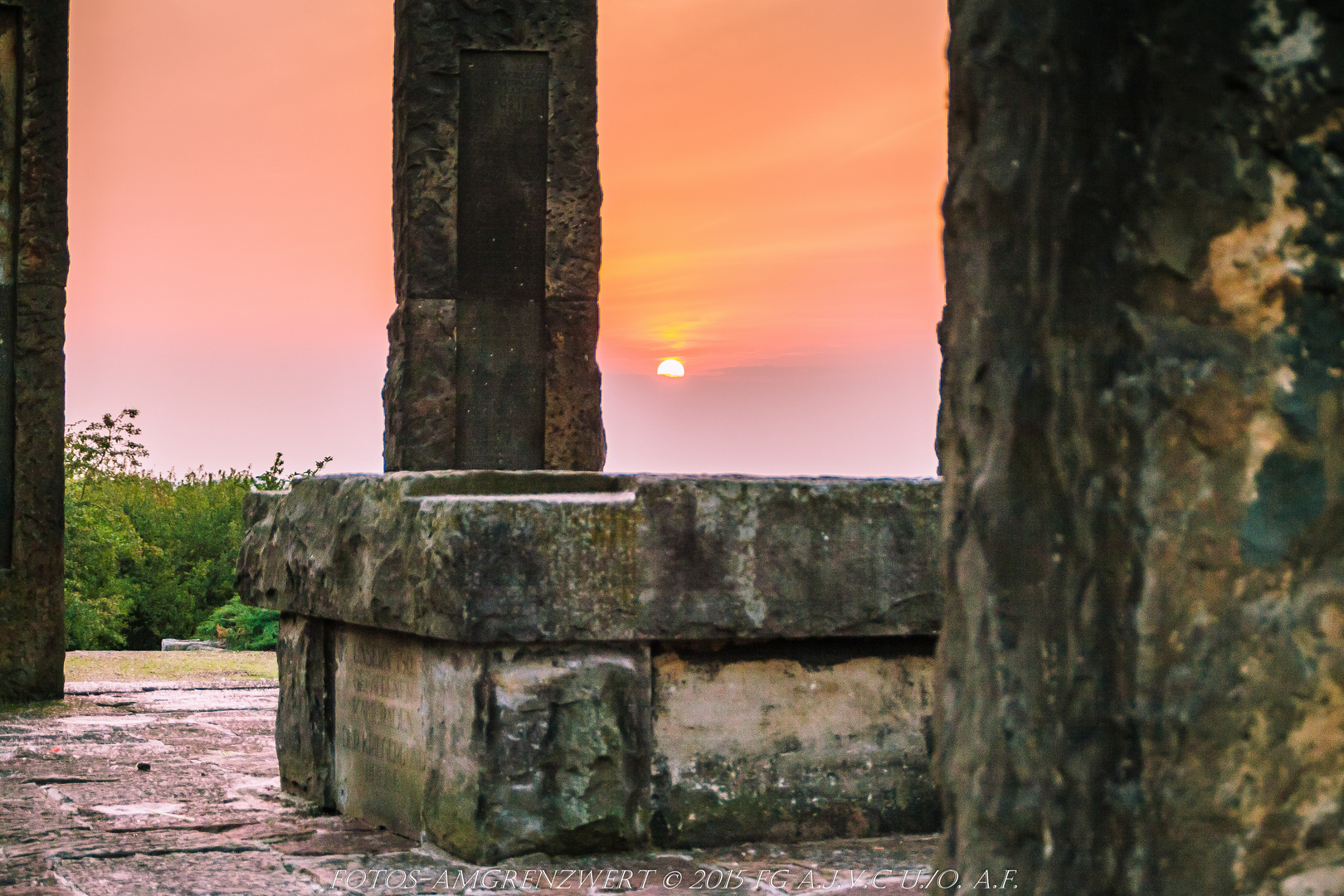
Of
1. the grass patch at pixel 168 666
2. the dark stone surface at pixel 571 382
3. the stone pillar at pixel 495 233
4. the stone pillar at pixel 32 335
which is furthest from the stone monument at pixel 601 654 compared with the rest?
the grass patch at pixel 168 666

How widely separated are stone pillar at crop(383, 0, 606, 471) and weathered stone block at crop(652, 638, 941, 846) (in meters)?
3.08

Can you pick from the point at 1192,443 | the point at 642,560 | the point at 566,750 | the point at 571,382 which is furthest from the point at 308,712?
the point at 1192,443

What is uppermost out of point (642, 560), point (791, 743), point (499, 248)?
point (499, 248)

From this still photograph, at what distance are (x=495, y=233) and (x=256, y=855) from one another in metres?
3.64

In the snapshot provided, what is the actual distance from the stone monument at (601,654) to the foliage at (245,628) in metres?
7.74

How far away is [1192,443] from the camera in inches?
42.2

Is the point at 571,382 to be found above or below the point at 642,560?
above

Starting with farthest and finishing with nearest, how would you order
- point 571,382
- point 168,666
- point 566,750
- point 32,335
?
1. point 168,666
2. point 32,335
3. point 571,382
4. point 566,750

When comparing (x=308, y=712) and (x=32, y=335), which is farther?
(x=32, y=335)

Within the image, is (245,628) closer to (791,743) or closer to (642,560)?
(791,743)

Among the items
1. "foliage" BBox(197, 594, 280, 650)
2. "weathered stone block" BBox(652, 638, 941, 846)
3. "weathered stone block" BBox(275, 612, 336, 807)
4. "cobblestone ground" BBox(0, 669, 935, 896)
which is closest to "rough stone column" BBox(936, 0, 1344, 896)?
"cobblestone ground" BBox(0, 669, 935, 896)

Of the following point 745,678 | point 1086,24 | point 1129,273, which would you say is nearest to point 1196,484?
point 1129,273

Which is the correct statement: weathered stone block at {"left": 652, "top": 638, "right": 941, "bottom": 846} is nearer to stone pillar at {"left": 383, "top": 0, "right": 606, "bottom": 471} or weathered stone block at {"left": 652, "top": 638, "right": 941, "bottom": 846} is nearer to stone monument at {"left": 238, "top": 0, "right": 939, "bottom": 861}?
stone monument at {"left": 238, "top": 0, "right": 939, "bottom": 861}

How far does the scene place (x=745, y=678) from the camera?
11.2 ft
